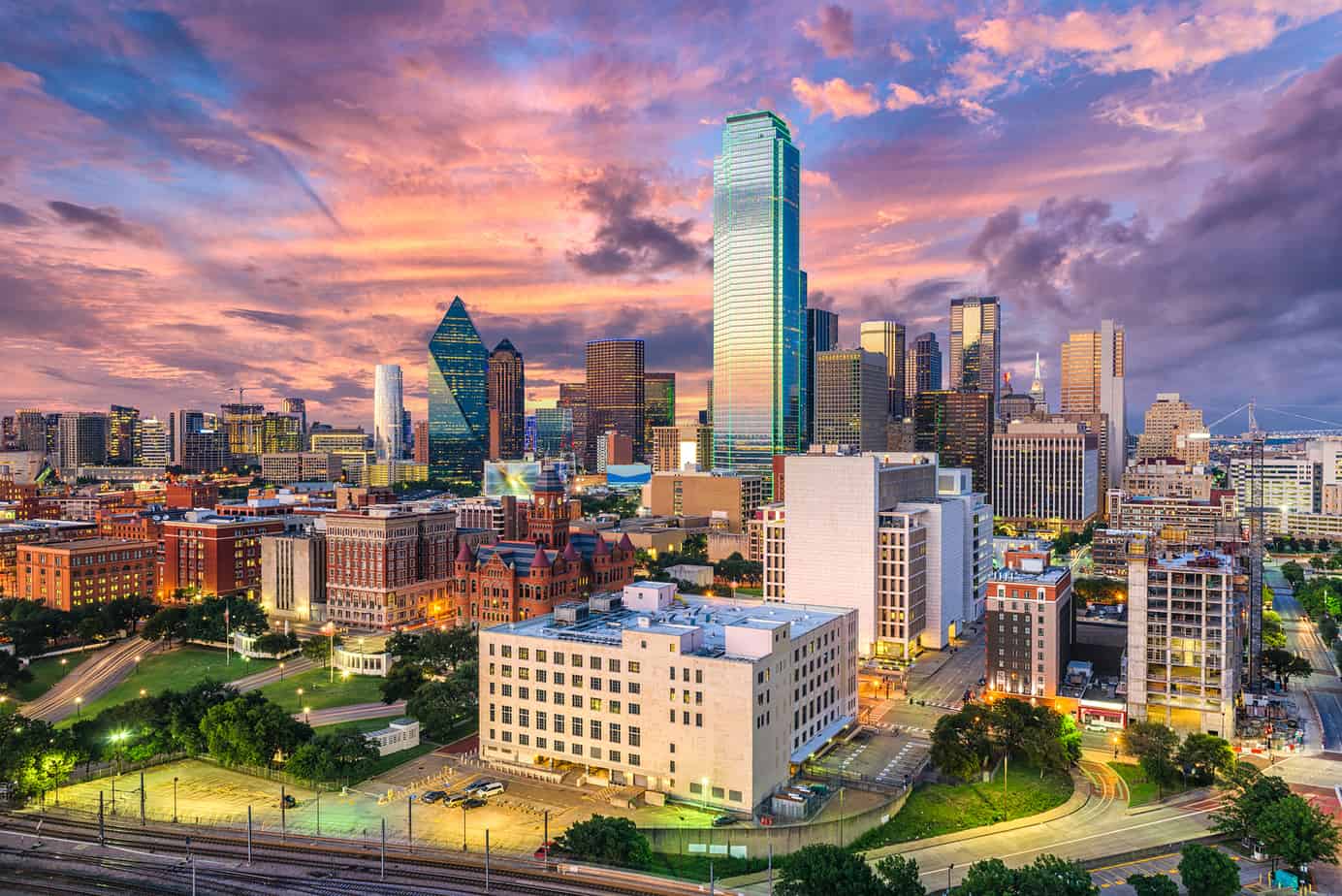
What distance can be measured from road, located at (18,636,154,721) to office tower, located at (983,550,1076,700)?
421ft

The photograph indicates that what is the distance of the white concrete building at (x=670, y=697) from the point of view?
8462cm

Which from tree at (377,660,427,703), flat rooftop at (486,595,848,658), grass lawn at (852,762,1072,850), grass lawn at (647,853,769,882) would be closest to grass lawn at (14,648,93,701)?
tree at (377,660,427,703)

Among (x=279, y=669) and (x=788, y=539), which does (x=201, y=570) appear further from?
(x=788, y=539)

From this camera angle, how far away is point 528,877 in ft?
230

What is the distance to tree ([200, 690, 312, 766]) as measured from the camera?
9244 cm

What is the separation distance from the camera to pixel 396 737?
10162cm

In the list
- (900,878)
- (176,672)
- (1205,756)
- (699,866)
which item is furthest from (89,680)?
(1205,756)

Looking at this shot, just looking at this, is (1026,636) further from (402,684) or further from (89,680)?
(89,680)

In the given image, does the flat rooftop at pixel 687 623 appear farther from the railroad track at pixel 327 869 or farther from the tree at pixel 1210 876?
Result: the tree at pixel 1210 876

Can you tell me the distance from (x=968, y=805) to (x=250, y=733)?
76.0 meters

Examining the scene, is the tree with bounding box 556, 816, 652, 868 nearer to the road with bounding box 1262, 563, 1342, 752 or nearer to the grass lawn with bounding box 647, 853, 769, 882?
the grass lawn with bounding box 647, 853, 769, 882

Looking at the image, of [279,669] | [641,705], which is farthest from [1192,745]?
[279,669]

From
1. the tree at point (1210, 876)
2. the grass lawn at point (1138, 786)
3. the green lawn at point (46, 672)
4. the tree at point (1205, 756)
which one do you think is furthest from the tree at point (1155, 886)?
the green lawn at point (46, 672)

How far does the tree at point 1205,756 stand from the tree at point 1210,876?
2612 cm
